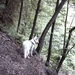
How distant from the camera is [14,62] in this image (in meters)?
6.59

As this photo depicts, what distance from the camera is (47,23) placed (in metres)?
10.3

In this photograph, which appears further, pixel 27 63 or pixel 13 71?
pixel 27 63

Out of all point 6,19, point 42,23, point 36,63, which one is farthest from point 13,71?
point 42,23

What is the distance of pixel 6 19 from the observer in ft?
38.5

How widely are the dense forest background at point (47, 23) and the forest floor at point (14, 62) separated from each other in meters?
1.88

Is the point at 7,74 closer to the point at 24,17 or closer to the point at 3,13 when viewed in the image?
the point at 3,13

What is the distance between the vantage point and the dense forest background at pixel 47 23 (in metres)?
10.7

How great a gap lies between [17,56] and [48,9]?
760cm

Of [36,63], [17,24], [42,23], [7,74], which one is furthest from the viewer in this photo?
[42,23]

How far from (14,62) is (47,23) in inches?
176

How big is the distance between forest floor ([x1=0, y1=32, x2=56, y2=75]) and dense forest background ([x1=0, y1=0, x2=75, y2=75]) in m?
1.88

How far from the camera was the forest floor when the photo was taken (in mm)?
5976

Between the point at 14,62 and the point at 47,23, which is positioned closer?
the point at 14,62

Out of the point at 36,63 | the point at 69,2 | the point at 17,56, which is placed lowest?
the point at 36,63
